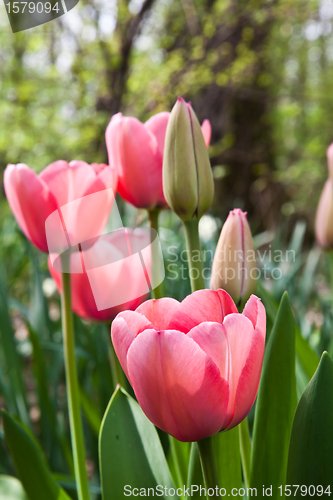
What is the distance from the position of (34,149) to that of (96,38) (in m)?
0.70

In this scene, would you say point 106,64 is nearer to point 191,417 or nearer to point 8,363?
point 8,363

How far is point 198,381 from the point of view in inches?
9.3

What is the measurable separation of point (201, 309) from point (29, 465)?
0.25 metres

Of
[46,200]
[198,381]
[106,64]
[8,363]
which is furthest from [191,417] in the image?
[106,64]

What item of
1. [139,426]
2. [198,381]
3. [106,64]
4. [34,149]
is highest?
[106,64]

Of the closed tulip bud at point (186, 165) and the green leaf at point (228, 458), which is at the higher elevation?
the closed tulip bud at point (186, 165)

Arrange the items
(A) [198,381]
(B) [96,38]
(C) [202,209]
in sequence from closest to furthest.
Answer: (A) [198,381]
(C) [202,209]
(B) [96,38]

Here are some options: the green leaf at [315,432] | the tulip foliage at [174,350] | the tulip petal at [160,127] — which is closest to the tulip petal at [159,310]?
the tulip foliage at [174,350]

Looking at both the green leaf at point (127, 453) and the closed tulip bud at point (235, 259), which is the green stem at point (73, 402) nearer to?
the green leaf at point (127, 453)

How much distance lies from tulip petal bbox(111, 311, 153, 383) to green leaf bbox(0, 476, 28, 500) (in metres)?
0.33

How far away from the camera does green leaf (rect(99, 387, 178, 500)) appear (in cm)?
36

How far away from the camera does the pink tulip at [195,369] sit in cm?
23

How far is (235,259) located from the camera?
361mm

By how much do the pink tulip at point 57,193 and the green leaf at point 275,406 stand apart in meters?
0.19
